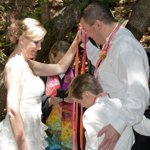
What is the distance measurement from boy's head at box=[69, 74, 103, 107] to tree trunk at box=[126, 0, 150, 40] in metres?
2.41

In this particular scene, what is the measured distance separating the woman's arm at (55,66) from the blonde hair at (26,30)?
562 mm

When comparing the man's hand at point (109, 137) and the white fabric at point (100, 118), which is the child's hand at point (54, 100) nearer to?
the white fabric at point (100, 118)

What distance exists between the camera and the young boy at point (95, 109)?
327cm

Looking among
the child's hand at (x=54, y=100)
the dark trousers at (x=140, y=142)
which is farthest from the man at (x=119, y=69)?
the child's hand at (x=54, y=100)

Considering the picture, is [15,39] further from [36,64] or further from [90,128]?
[90,128]

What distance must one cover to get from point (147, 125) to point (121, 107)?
478mm

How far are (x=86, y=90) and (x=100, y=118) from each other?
11.5 inches

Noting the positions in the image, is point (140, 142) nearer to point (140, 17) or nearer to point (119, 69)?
point (119, 69)

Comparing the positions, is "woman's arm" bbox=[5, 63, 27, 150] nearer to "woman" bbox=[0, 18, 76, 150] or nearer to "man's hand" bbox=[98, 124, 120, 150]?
"woman" bbox=[0, 18, 76, 150]

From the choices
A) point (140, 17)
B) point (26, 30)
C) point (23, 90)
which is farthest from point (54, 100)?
point (140, 17)

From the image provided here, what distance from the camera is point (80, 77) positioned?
3.54 meters

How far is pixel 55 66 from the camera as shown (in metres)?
4.51

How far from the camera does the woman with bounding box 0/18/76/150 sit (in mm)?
3441

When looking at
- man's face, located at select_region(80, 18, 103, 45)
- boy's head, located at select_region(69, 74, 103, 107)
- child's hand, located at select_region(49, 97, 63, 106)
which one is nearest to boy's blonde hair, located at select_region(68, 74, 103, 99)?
boy's head, located at select_region(69, 74, 103, 107)
